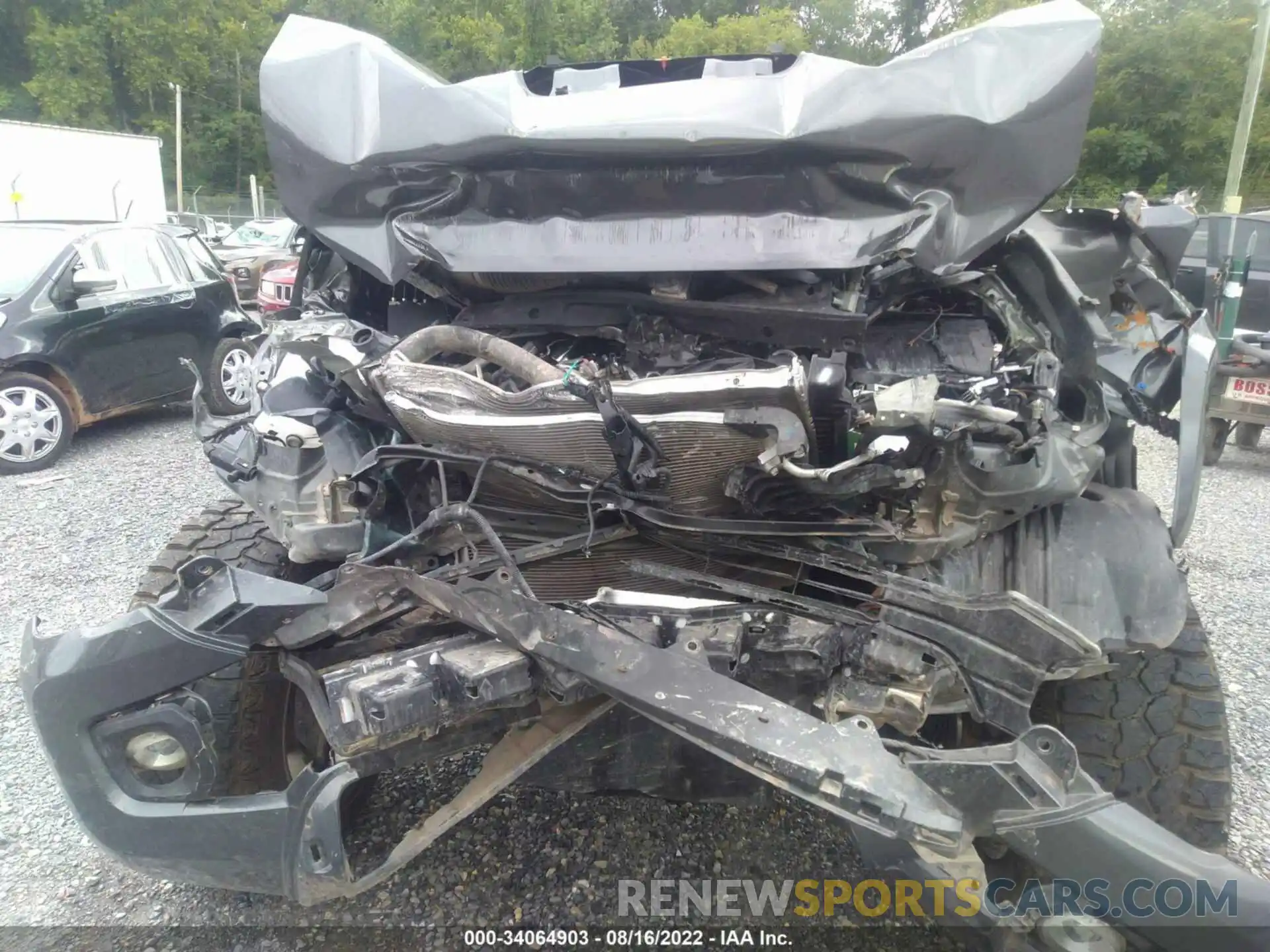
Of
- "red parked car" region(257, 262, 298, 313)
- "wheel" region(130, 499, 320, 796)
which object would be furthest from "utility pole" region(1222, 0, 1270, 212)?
"wheel" region(130, 499, 320, 796)

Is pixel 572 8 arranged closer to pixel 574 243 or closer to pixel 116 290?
pixel 116 290

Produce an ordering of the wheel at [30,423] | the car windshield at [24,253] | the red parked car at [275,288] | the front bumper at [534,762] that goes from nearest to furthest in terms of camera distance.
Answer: the front bumper at [534,762]
the wheel at [30,423]
the car windshield at [24,253]
the red parked car at [275,288]

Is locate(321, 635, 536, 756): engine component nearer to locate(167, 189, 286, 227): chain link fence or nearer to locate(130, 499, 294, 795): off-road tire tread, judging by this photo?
locate(130, 499, 294, 795): off-road tire tread

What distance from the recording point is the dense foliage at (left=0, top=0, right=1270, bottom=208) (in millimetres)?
25469

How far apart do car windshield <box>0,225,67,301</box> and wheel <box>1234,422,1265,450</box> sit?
959cm

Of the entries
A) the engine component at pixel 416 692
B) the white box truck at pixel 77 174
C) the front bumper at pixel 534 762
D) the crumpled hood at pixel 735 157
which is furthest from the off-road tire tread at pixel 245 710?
the white box truck at pixel 77 174

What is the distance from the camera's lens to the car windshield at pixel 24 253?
627 cm

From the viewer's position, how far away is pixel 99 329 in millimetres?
6555

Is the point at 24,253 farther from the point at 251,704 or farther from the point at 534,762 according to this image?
the point at 534,762

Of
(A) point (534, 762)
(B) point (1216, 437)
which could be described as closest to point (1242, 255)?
(B) point (1216, 437)

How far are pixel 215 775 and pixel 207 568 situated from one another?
Result: 454 millimetres

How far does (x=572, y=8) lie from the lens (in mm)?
30391

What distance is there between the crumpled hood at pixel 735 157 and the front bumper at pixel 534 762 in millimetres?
933

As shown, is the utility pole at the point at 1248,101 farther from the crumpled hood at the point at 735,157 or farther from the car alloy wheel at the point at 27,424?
the car alloy wheel at the point at 27,424
